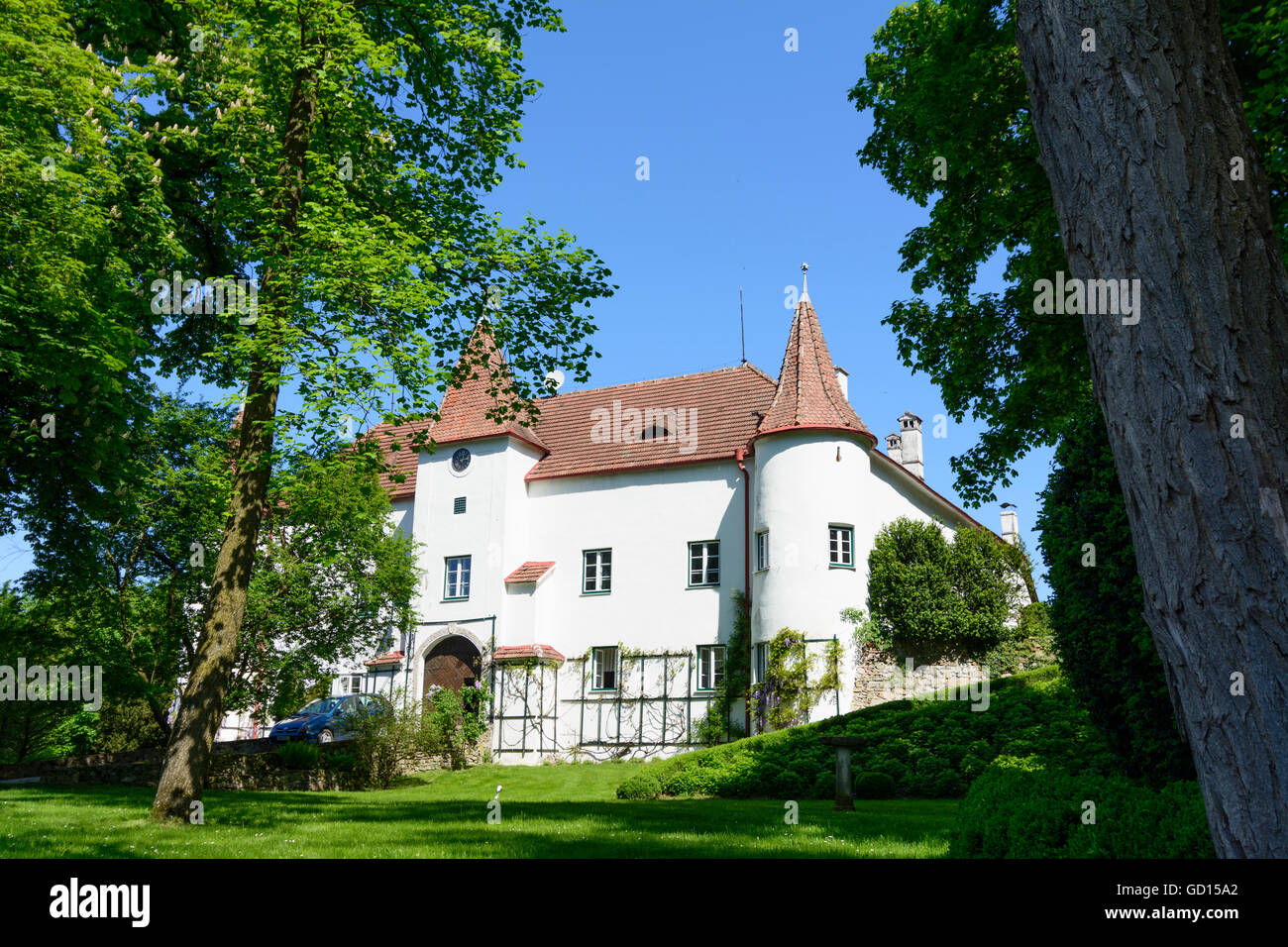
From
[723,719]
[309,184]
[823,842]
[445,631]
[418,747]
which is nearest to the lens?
[823,842]

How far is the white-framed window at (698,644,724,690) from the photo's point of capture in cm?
2783

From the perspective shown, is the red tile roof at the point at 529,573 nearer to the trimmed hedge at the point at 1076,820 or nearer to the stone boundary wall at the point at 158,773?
the stone boundary wall at the point at 158,773

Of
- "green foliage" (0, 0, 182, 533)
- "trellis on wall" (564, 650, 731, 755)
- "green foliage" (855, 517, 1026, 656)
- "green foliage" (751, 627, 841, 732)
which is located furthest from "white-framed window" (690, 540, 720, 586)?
"green foliage" (0, 0, 182, 533)

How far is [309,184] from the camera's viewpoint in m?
12.8

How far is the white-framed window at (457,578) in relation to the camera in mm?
30750

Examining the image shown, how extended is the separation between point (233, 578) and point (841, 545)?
18.6 m

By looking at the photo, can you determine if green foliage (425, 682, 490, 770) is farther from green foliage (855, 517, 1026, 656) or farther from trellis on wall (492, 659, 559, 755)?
green foliage (855, 517, 1026, 656)

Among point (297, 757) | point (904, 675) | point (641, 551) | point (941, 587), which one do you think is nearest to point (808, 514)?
point (941, 587)

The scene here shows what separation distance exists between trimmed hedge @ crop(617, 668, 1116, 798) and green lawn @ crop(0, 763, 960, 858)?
254 cm

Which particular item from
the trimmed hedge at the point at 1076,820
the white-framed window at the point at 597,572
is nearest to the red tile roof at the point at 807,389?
the white-framed window at the point at 597,572

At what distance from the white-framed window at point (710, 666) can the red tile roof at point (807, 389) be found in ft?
21.3
